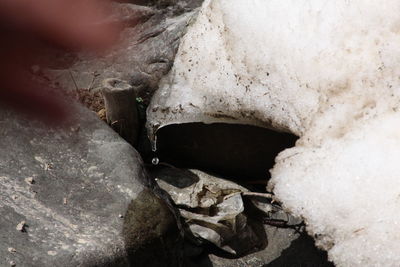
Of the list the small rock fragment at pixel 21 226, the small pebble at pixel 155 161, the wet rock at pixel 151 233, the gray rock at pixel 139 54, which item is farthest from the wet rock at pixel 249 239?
the small rock fragment at pixel 21 226

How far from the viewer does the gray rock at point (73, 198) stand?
3045 mm

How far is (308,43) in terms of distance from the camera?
3457 mm

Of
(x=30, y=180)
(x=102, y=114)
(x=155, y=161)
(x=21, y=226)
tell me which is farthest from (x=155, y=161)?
(x=21, y=226)

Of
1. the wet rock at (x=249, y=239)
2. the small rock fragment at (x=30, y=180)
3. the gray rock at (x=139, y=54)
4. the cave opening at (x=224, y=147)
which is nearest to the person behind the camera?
the small rock fragment at (x=30, y=180)

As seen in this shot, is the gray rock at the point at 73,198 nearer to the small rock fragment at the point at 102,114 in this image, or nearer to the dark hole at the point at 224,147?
the small rock fragment at the point at 102,114

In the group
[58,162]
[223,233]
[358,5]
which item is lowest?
[223,233]

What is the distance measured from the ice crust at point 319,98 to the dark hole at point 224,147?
100 mm

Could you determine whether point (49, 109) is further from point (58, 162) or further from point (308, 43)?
point (308, 43)

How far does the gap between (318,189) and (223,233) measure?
967 millimetres

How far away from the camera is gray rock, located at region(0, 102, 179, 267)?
3.04 metres

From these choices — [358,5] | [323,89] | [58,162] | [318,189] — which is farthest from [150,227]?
[358,5]

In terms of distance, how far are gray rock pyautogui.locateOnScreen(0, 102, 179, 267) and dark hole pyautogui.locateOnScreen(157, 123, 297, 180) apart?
1.73 feet

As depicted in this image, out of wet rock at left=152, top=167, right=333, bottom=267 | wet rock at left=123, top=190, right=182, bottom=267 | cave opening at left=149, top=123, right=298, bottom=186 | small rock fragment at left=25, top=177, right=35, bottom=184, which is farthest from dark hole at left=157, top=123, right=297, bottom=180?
small rock fragment at left=25, top=177, right=35, bottom=184

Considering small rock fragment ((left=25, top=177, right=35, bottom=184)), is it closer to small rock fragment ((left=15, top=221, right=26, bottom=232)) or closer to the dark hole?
small rock fragment ((left=15, top=221, right=26, bottom=232))
